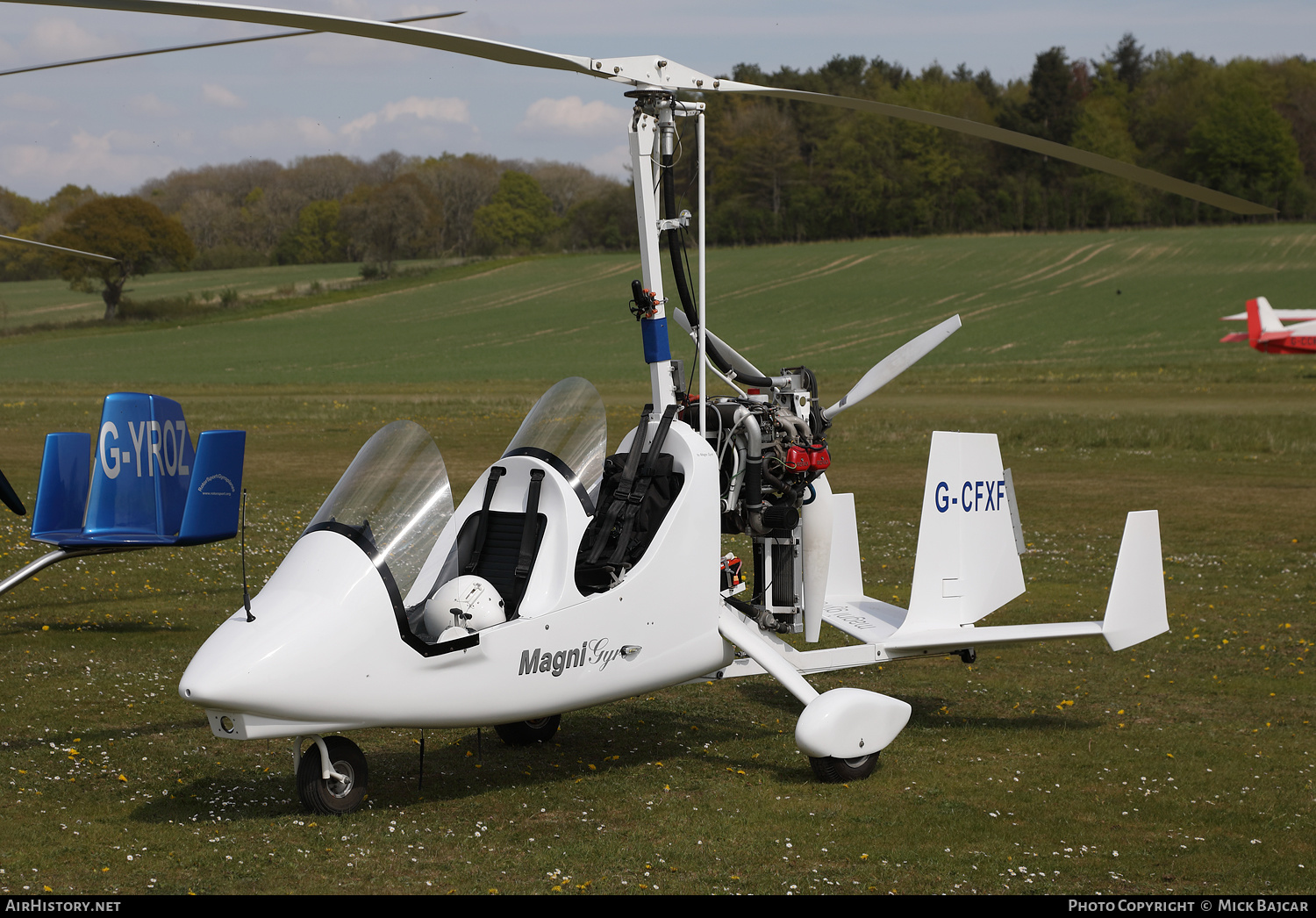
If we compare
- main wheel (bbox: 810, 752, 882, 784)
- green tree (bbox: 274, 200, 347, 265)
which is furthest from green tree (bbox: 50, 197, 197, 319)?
main wheel (bbox: 810, 752, 882, 784)

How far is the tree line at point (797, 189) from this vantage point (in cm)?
9456

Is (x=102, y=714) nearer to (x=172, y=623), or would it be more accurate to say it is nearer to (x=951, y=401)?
(x=172, y=623)

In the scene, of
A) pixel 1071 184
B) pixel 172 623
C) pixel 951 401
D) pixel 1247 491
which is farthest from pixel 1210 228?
pixel 172 623

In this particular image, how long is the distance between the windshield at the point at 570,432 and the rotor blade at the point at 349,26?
1.73 metres

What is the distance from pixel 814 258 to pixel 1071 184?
25120mm

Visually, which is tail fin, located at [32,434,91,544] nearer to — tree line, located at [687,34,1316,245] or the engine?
the engine

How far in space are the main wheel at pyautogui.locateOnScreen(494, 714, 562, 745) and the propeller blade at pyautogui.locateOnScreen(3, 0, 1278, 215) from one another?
12.1 feet

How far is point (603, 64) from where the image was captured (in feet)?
19.5

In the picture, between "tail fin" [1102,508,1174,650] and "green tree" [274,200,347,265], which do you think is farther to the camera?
"green tree" [274,200,347,265]

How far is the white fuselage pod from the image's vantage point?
5.26m

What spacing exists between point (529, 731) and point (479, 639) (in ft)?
5.78

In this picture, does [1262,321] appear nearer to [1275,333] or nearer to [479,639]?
[1275,333]

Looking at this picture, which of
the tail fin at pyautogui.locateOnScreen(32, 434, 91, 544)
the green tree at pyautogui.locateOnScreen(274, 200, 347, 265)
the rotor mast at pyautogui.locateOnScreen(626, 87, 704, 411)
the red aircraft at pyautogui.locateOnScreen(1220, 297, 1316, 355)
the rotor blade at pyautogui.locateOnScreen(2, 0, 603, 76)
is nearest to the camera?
the rotor blade at pyautogui.locateOnScreen(2, 0, 603, 76)

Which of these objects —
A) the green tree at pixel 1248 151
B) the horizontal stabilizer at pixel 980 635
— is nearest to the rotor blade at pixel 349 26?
the horizontal stabilizer at pixel 980 635
